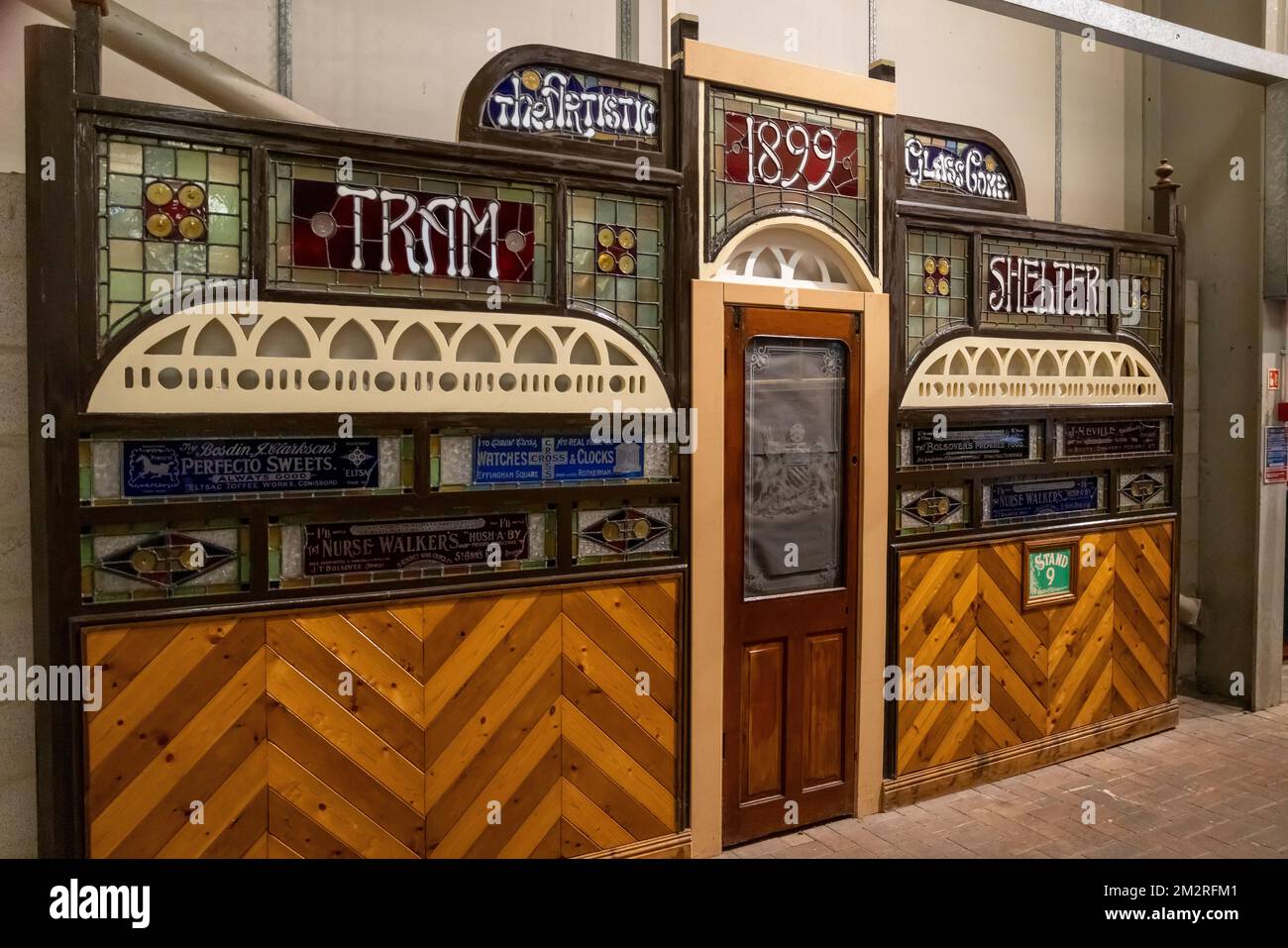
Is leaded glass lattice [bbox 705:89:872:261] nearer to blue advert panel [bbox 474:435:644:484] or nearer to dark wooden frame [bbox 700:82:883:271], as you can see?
dark wooden frame [bbox 700:82:883:271]

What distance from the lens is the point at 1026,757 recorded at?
5043 millimetres

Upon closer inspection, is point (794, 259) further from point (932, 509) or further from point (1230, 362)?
point (1230, 362)

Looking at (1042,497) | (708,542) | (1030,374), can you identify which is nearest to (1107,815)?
(1042,497)

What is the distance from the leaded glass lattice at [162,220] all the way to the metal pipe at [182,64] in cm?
46

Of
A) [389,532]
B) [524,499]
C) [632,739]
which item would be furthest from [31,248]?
[632,739]

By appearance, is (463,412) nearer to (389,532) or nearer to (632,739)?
(389,532)

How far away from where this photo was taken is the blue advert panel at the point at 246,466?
3.01 metres

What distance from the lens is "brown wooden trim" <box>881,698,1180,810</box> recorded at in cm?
462

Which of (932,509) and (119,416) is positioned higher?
(119,416)

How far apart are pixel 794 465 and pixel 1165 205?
3.33 meters

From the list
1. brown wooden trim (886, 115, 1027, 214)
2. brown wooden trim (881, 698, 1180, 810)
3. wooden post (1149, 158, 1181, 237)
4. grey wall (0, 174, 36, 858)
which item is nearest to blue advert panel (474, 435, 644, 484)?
grey wall (0, 174, 36, 858)

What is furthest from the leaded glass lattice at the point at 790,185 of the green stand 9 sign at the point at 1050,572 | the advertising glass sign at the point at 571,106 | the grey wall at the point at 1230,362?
the grey wall at the point at 1230,362

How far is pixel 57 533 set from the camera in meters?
2.88

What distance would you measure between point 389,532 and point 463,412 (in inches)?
21.1
